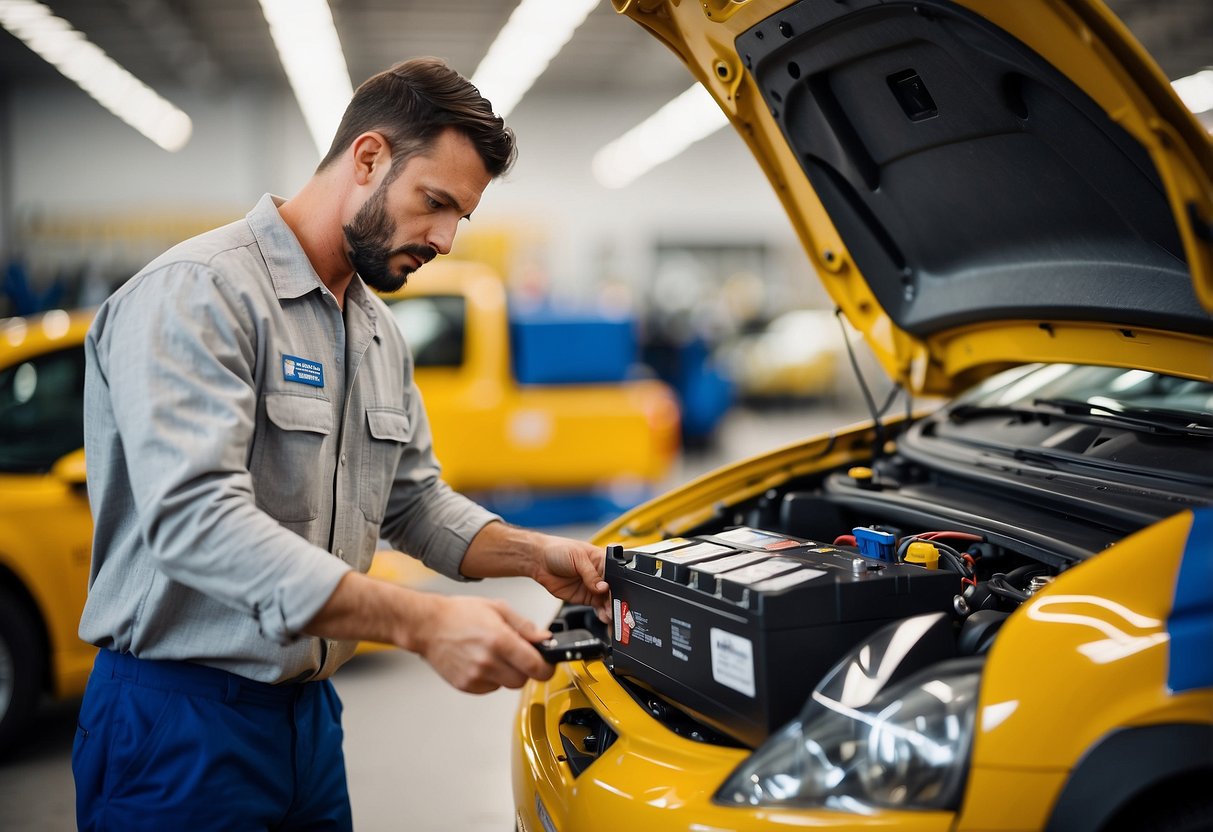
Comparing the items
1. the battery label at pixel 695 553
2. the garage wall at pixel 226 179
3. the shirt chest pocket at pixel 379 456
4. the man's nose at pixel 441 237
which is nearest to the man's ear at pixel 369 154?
the man's nose at pixel 441 237

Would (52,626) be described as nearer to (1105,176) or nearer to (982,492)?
(982,492)

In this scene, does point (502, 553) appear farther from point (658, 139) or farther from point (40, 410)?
point (658, 139)

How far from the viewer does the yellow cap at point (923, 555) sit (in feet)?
5.35

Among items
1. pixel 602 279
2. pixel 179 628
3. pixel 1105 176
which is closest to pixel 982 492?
pixel 1105 176

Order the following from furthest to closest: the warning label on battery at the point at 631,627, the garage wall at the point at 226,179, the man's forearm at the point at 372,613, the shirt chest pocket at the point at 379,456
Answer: the garage wall at the point at 226,179
the shirt chest pocket at the point at 379,456
the warning label on battery at the point at 631,627
the man's forearm at the point at 372,613

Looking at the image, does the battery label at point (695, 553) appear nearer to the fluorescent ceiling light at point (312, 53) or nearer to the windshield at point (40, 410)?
the windshield at point (40, 410)

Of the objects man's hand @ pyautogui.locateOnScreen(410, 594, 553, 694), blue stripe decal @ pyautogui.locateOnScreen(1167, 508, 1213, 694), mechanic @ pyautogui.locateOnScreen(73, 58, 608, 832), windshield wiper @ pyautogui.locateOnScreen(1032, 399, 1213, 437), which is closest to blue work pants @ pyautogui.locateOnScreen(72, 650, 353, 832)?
mechanic @ pyautogui.locateOnScreen(73, 58, 608, 832)

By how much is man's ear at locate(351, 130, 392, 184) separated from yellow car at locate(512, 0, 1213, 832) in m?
0.71

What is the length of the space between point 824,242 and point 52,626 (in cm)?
263

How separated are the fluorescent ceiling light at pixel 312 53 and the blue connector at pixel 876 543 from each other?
5379mm

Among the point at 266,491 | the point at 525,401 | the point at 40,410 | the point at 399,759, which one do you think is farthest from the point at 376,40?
the point at 266,491

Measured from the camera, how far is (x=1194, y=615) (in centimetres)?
121

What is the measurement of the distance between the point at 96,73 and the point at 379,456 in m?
12.8

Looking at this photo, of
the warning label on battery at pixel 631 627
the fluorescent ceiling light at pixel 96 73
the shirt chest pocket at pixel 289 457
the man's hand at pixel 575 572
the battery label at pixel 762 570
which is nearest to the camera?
the battery label at pixel 762 570
